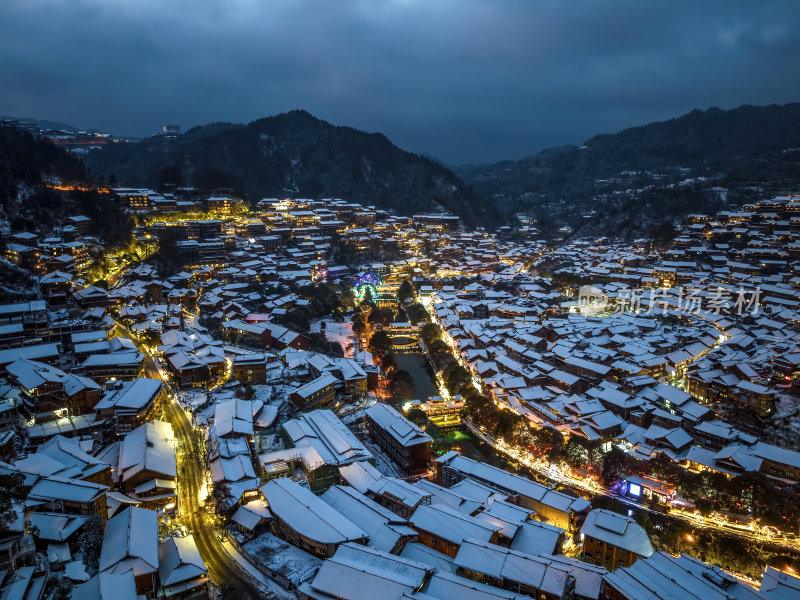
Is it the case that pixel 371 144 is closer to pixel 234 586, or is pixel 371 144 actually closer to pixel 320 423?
pixel 320 423

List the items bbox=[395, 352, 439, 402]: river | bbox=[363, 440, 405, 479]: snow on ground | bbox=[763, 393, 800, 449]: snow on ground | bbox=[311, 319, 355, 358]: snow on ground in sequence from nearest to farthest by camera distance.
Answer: bbox=[363, 440, 405, 479]: snow on ground → bbox=[763, 393, 800, 449]: snow on ground → bbox=[395, 352, 439, 402]: river → bbox=[311, 319, 355, 358]: snow on ground

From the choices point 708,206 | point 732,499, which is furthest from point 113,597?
point 708,206

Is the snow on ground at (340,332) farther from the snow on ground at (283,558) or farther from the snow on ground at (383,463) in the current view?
the snow on ground at (283,558)

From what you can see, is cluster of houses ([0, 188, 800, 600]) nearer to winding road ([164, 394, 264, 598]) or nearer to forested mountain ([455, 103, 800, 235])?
winding road ([164, 394, 264, 598])

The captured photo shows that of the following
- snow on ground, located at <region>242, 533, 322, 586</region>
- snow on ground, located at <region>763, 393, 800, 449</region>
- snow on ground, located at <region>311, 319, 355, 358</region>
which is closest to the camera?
snow on ground, located at <region>242, 533, 322, 586</region>

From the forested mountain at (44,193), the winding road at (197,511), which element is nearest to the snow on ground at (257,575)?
the winding road at (197,511)

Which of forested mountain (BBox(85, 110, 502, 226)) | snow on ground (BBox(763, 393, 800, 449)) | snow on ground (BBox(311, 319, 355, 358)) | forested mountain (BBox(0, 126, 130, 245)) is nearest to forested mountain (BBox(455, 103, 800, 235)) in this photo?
forested mountain (BBox(85, 110, 502, 226))
